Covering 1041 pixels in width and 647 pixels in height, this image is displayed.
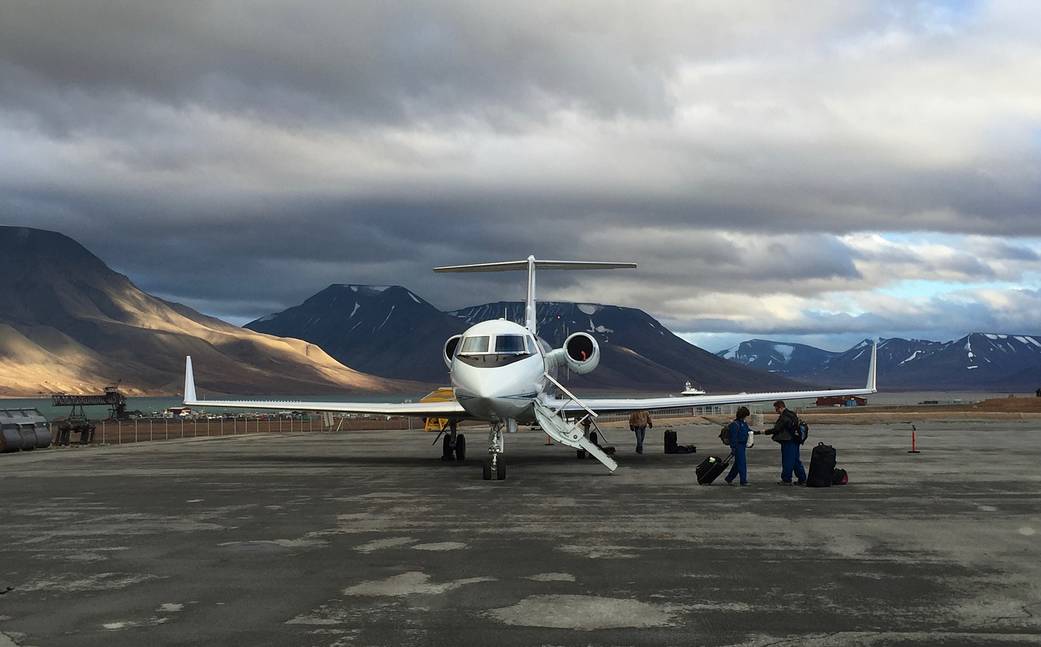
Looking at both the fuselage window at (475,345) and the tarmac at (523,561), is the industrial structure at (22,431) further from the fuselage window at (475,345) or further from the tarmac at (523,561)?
the fuselage window at (475,345)

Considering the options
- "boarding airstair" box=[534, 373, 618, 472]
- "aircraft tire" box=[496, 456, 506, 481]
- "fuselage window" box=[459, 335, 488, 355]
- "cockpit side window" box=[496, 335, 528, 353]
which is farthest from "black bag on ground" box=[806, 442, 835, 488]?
"fuselage window" box=[459, 335, 488, 355]

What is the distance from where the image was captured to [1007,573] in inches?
408

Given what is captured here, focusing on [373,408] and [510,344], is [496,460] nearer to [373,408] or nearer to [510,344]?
[510,344]

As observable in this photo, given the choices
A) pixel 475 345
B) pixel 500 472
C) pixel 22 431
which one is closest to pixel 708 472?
pixel 500 472

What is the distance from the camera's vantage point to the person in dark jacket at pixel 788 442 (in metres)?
19.5

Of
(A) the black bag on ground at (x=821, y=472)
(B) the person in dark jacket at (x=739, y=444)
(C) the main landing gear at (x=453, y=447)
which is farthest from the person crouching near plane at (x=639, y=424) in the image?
(A) the black bag on ground at (x=821, y=472)

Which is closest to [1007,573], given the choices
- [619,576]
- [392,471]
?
[619,576]

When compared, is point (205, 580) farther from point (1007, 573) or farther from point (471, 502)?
point (1007, 573)

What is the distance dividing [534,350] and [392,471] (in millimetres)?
4952

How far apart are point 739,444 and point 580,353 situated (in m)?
9.51

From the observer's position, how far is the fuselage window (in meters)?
22.7

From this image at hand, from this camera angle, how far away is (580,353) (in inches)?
1126

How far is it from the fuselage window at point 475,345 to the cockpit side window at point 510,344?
0.31 meters

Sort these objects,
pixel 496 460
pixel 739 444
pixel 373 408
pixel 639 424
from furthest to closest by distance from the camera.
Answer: pixel 639 424 → pixel 373 408 → pixel 496 460 → pixel 739 444
